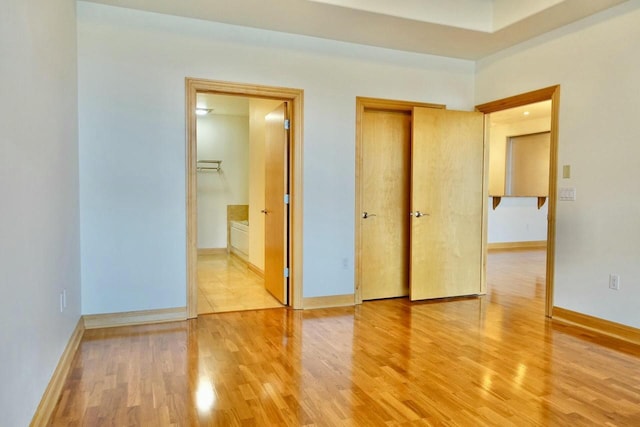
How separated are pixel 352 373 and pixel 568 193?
8.24ft

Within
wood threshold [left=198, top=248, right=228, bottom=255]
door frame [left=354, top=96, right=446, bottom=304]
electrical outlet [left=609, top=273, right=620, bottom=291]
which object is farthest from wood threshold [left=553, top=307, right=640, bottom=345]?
wood threshold [left=198, top=248, right=228, bottom=255]

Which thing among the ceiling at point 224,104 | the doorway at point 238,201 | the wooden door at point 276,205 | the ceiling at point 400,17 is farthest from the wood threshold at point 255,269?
the ceiling at point 400,17

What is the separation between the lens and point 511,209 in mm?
8234

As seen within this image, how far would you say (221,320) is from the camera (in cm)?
364

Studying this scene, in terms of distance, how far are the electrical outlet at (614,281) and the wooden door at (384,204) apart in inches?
73.3

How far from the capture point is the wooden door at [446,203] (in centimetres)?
432

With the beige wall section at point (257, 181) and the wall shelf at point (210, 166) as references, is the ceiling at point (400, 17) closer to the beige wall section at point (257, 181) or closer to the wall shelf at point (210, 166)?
the beige wall section at point (257, 181)

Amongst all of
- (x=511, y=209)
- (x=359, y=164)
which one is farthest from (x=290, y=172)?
(x=511, y=209)

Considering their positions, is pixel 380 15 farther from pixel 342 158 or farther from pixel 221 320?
pixel 221 320

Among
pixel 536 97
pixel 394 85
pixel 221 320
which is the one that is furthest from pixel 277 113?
pixel 536 97

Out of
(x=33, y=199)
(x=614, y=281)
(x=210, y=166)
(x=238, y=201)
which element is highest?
(x=210, y=166)

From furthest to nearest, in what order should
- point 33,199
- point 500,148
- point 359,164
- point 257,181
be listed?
point 500,148 < point 257,181 < point 359,164 < point 33,199

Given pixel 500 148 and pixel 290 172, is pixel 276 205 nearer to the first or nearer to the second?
pixel 290 172

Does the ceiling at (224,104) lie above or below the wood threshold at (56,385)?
above
